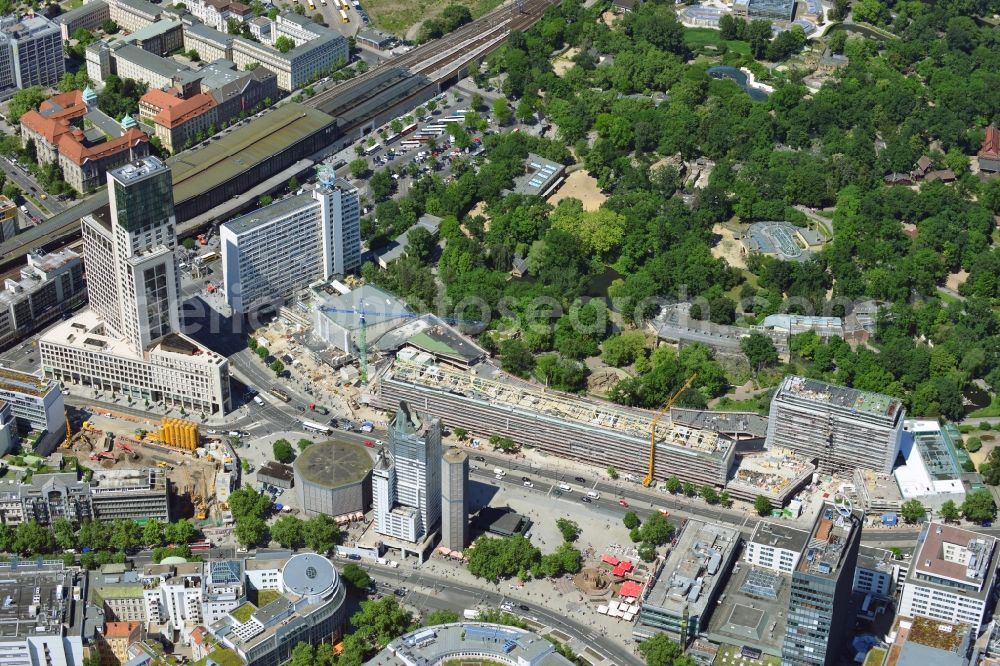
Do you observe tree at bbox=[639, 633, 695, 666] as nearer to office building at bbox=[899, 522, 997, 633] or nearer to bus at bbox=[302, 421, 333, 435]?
office building at bbox=[899, 522, 997, 633]

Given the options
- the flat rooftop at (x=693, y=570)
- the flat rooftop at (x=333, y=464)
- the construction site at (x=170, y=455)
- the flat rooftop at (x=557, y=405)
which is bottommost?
the construction site at (x=170, y=455)

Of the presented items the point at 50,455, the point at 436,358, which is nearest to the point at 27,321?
the point at 50,455

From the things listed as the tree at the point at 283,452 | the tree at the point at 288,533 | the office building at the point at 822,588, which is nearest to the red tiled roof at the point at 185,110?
the tree at the point at 283,452

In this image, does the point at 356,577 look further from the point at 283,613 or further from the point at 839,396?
the point at 839,396

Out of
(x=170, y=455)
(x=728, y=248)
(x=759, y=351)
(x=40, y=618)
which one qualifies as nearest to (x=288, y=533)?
(x=170, y=455)

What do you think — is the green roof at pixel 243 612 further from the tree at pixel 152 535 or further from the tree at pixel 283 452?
the tree at pixel 283 452

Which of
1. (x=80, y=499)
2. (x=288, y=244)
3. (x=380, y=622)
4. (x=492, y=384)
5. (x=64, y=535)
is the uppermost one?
(x=288, y=244)

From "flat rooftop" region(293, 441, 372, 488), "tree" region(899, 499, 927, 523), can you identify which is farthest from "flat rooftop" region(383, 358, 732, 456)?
"tree" region(899, 499, 927, 523)
